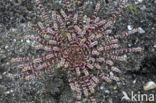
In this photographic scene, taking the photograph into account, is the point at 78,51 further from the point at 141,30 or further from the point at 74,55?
the point at 141,30

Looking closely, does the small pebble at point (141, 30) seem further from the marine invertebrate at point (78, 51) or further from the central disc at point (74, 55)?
the central disc at point (74, 55)

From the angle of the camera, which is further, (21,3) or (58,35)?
(21,3)

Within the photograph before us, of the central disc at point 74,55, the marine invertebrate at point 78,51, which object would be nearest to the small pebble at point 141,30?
the marine invertebrate at point 78,51

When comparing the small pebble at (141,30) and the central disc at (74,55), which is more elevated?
the small pebble at (141,30)

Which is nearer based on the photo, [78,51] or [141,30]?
[78,51]

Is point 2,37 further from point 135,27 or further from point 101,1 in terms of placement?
point 135,27

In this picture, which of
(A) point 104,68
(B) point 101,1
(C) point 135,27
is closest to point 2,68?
(A) point 104,68

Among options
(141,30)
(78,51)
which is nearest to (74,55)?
(78,51)

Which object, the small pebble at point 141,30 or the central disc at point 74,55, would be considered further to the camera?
the small pebble at point 141,30
